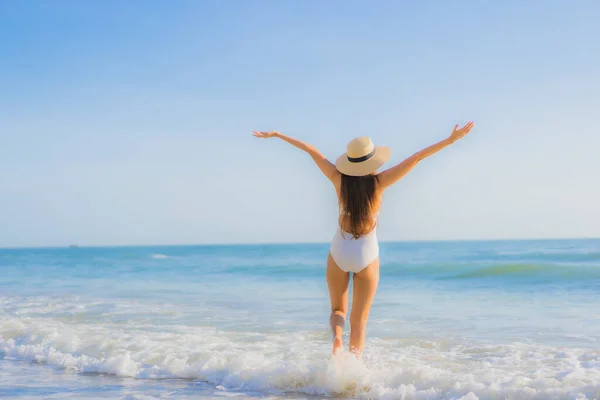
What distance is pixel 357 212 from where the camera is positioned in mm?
4344

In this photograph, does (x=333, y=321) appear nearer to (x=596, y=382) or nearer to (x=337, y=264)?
(x=337, y=264)

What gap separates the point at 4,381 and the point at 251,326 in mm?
3615

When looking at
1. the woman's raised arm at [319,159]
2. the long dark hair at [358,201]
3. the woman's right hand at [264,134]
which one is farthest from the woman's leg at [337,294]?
the woman's right hand at [264,134]

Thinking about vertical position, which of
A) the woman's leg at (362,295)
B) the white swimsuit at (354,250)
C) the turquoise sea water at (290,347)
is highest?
the white swimsuit at (354,250)

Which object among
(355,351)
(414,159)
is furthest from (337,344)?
(414,159)

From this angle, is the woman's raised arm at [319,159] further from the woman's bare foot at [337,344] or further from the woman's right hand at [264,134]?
the woman's bare foot at [337,344]

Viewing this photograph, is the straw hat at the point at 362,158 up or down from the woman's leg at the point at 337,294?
up

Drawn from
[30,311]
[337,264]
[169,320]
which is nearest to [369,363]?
[337,264]

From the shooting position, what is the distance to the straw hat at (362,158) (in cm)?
418

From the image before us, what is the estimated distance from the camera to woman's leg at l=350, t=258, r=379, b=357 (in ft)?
14.8

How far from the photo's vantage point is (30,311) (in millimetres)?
9992

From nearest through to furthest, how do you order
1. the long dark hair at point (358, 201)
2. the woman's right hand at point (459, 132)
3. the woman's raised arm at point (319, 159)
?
the woman's right hand at point (459, 132)
the long dark hair at point (358, 201)
the woman's raised arm at point (319, 159)

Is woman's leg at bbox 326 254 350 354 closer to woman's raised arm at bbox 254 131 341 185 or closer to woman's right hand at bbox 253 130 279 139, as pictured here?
woman's raised arm at bbox 254 131 341 185

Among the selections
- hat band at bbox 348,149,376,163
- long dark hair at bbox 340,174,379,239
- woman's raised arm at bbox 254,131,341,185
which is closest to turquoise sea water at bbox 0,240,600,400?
long dark hair at bbox 340,174,379,239
